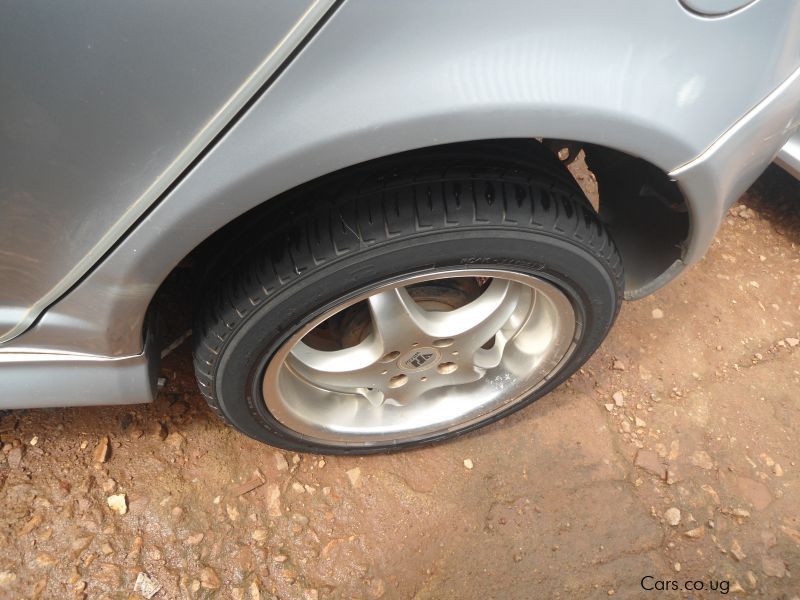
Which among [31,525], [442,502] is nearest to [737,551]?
[442,502]

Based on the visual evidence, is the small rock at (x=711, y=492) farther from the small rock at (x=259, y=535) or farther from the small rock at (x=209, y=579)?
the small rock at (x=209, y=579)

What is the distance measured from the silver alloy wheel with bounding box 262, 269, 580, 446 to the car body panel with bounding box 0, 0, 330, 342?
18.0 inches

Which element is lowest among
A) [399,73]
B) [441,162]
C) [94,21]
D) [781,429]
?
[781,429]

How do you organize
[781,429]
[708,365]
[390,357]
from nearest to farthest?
[390,357] → [781,429] → [708,365]

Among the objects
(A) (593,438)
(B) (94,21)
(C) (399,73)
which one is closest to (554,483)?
(A) (593,438)

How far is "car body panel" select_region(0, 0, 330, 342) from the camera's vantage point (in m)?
0.65

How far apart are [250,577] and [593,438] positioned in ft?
3.21

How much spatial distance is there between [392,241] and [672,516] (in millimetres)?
1154

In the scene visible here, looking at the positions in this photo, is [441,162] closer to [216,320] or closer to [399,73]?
[399,73]

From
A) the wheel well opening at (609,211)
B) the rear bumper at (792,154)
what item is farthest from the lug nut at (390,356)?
the rear bumper at (792,154)

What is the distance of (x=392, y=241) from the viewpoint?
95 centimetres

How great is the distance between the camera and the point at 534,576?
145cm

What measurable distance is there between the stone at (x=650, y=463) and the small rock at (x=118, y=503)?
1348mm

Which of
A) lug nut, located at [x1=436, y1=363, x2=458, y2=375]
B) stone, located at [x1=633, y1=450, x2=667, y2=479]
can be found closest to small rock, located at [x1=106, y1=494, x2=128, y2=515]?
lug nut, located at [x1=436, y1=363, x2=458, y2=375]
